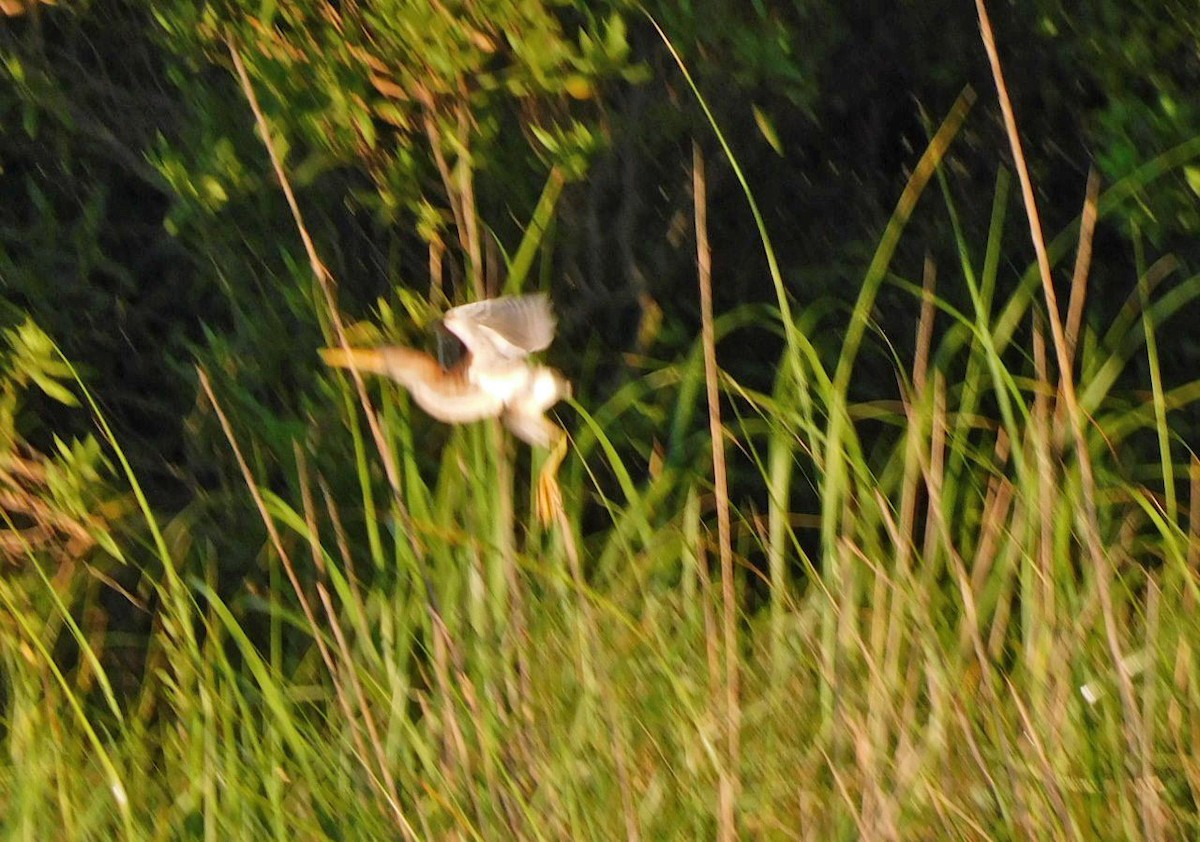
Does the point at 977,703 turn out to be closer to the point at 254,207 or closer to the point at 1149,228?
the point at 1149,228

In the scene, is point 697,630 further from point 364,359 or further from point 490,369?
point 364,359

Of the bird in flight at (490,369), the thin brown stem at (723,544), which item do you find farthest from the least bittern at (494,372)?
the thin brown stem at (723,544)

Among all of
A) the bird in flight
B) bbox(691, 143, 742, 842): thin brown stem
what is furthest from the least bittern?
bbox(691, 143, 742, 842): thin brown stem

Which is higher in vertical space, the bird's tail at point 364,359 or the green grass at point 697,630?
the bird's tail at point 364,359

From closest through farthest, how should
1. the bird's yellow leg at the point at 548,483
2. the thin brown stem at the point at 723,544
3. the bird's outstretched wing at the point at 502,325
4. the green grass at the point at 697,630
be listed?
1. the thin brown stem at the point at 723,544
2. the green grass at the point at 697,630
3. the bird's outstretched wing at the point at 502,325
4. the bird's yellow leg at the point at 548,483

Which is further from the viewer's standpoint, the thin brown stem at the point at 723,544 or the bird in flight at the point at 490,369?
the bird in flight at the point at 490,369

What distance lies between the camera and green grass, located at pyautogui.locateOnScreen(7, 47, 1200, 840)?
134 centimetres

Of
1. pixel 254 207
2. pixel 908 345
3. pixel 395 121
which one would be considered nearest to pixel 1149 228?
pixel 908 345

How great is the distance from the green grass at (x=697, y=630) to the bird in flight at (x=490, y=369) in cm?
6

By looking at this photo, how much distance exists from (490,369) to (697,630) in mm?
417

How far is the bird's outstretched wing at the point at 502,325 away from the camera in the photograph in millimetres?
1503

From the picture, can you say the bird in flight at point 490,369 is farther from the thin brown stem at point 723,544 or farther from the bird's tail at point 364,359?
the thin brown stem at point 723,544

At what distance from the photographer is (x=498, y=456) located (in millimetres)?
1643

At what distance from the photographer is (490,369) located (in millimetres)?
1553
